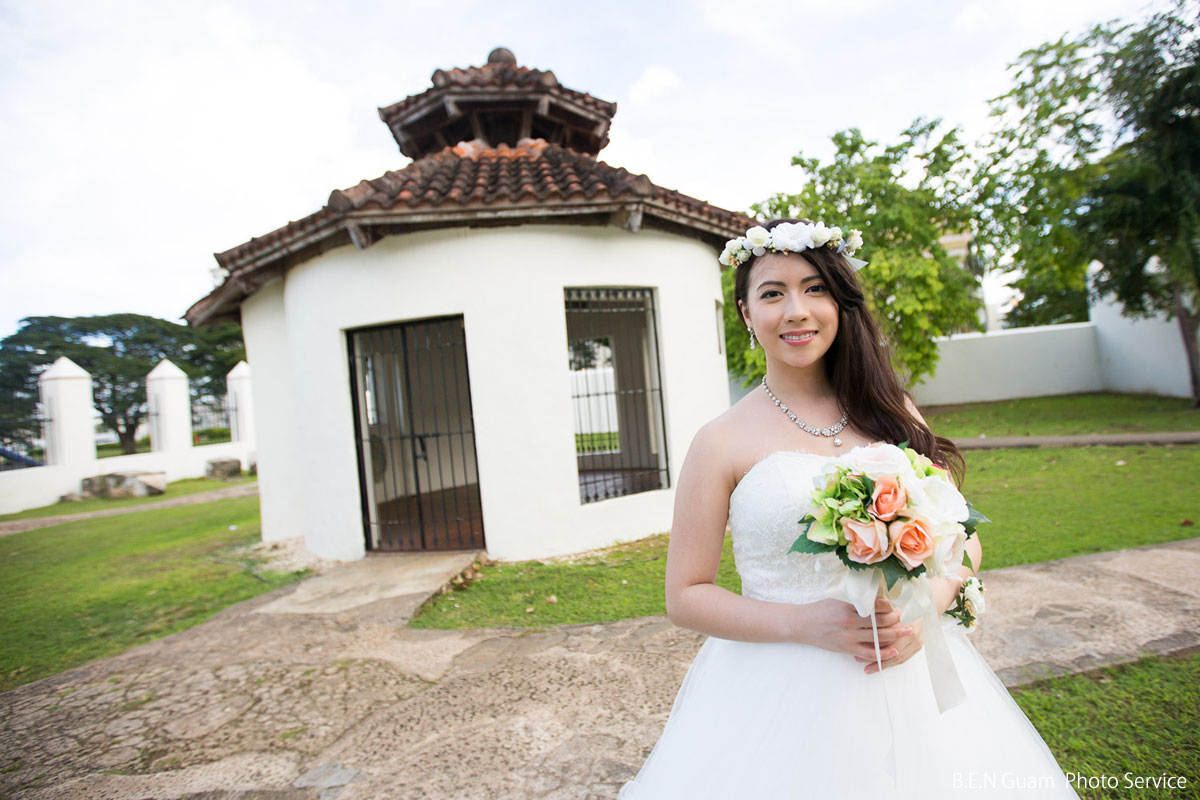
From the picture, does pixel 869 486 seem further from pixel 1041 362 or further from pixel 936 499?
pixel 1041 362

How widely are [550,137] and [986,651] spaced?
26.7ft

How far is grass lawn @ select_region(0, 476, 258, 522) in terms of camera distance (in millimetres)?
13627

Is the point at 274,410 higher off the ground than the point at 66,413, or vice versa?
the point at 66,413

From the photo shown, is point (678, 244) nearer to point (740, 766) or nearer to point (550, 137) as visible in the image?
point (550, 137)

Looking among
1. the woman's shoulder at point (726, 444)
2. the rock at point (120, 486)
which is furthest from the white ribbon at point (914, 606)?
the rock at point (120, 486)

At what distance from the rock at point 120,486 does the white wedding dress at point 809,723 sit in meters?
18.1

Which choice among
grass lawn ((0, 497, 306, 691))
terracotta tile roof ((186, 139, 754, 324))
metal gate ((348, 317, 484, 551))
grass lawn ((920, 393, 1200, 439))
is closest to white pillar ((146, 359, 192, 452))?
grass lawn ((0, 497, 306, 691))

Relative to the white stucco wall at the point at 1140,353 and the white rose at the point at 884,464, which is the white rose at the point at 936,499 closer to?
the white rose at the point at 884,464

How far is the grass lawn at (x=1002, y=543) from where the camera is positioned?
4.81m

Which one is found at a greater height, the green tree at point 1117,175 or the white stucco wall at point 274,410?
the green tree at point 1117,175

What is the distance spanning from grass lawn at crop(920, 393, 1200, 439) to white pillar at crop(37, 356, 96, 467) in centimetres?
1894

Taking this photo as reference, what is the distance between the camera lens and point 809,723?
4.99 ft

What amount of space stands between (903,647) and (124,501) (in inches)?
713

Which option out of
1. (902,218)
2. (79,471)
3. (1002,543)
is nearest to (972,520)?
(1002,543)
